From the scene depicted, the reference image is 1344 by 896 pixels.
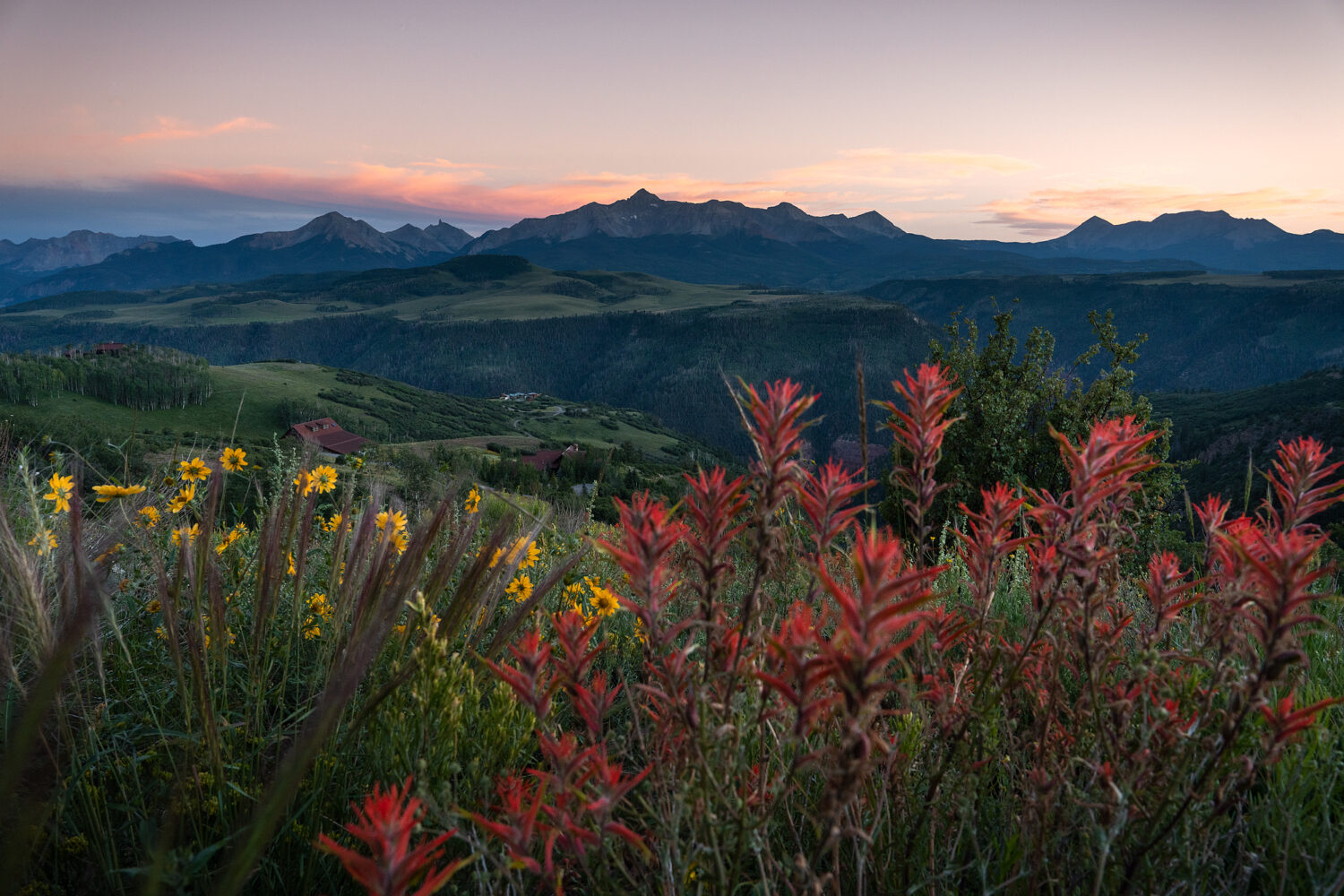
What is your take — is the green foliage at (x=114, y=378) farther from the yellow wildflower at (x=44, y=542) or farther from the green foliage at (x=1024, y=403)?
the yellow wildflower at (x=44, y=542)

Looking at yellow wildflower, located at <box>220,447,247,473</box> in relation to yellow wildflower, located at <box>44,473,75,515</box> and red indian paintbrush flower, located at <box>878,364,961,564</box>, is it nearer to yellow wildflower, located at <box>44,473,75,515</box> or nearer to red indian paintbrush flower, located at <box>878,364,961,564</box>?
yellow wildflower, located at <box>44,473,75,515</box>

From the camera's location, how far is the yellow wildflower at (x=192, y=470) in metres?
3.68

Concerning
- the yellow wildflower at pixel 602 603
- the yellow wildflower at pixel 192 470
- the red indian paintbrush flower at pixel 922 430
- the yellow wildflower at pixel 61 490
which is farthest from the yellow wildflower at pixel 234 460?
the red indian paintbrush flower at pixel 922 430

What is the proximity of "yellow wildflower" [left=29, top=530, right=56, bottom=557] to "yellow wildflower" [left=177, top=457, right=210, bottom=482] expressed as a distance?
85 cm

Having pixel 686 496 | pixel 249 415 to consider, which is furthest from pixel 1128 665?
pixel 249 415

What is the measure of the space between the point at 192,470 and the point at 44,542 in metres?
1.72

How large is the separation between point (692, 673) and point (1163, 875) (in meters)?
1.17

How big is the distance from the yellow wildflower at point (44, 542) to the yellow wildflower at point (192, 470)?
853mm

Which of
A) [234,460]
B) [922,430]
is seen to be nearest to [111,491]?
[234,460]

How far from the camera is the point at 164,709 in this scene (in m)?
2.52

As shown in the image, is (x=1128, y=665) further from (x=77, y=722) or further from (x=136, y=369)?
(x=136, y=369)

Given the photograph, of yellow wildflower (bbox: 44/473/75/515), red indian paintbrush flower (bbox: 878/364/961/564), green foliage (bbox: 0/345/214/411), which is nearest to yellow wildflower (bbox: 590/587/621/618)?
red indian paintbrush flower (bbox: 878/364/961/564)

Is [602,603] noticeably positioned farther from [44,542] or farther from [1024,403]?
[1024,403]

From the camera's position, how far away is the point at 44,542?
2.17 metres
